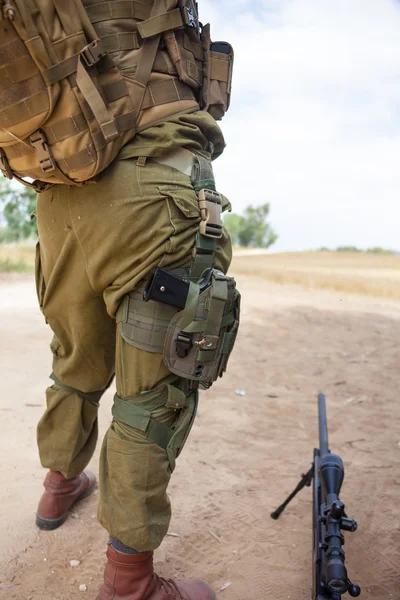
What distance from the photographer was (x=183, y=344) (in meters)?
1.59

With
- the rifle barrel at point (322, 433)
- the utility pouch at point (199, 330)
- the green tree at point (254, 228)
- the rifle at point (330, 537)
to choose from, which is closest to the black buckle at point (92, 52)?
the utility pouch at point (199, 330)

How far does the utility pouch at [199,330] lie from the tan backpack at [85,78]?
454 millimetres

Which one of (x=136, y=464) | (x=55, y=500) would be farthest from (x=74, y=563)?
(x=136, y=464)

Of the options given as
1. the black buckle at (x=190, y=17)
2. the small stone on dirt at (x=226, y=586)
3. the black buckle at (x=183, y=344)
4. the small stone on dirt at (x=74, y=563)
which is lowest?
the small stone on dirt at (x=226, y=586)

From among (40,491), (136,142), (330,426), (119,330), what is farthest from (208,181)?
(330,426)

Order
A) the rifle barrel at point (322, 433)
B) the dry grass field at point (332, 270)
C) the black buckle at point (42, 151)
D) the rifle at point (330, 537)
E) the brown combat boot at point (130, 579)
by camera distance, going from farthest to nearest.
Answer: the dry grass field at point (332, 270), the rifle barrel at point (322, 433), the brown combat boot at point (130, 579), the black buckle at point (42, 151), the rifle at point (330, 537)

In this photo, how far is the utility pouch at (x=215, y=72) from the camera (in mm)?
1737

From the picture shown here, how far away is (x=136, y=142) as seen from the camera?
1.57 metres

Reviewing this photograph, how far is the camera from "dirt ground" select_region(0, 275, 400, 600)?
200cm

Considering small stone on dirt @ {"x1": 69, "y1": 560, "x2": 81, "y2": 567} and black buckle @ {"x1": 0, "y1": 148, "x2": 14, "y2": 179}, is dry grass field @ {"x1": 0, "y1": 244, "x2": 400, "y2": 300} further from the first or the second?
black buckle @ {"x1": 0, "y1": 148, "x2": 14, "y2": 179}

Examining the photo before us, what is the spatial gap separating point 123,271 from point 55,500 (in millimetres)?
1132

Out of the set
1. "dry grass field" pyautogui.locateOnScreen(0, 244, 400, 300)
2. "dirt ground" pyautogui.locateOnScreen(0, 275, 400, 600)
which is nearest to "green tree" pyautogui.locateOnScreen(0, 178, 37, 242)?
"dry grass field" pyautogui.locateOnScreen(0, 244, 400, 300)

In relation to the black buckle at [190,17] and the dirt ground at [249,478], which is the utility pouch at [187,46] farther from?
the dirt ground at [249,478]

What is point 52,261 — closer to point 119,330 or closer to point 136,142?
point 119,330
